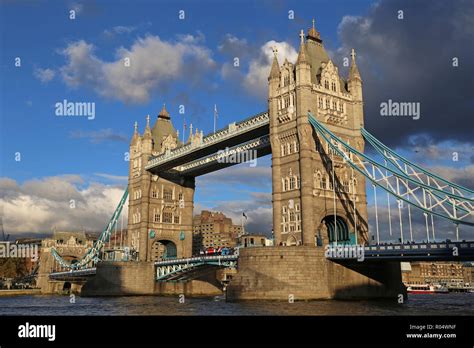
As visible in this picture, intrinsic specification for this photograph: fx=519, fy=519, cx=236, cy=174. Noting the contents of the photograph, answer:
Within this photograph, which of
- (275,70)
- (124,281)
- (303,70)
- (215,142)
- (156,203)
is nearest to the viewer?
(303,70)

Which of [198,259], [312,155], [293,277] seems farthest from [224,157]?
[293,277]

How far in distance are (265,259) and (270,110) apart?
20.6 metres

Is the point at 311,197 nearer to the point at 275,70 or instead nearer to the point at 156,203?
the point at 275,70

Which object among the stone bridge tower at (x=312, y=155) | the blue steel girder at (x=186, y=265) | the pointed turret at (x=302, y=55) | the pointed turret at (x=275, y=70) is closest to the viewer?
the stone bridge tower at (x=312, y=155)

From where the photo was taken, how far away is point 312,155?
59625 mm

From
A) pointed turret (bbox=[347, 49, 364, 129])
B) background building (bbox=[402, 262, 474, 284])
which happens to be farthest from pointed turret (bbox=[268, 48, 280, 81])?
background building (bbox=[402, 262, 474, 284])

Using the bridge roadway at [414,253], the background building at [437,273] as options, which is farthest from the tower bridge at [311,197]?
the background building at [437,273]

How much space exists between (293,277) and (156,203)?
45014 mm

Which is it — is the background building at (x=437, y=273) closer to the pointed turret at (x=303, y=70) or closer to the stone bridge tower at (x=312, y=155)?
the stone bridge tower at (x=312, y=155)

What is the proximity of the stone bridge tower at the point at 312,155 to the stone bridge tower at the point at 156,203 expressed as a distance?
33808 millimetres

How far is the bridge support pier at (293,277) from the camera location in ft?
166

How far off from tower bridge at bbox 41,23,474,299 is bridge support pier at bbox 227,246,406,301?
0.32ft

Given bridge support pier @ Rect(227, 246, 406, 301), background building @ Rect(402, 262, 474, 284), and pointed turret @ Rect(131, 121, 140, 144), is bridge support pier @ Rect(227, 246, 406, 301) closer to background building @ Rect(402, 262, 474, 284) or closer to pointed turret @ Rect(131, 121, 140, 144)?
pointed turret @ Rect(131, 121, 140, 144)

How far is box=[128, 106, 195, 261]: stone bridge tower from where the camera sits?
89375 millimetres
